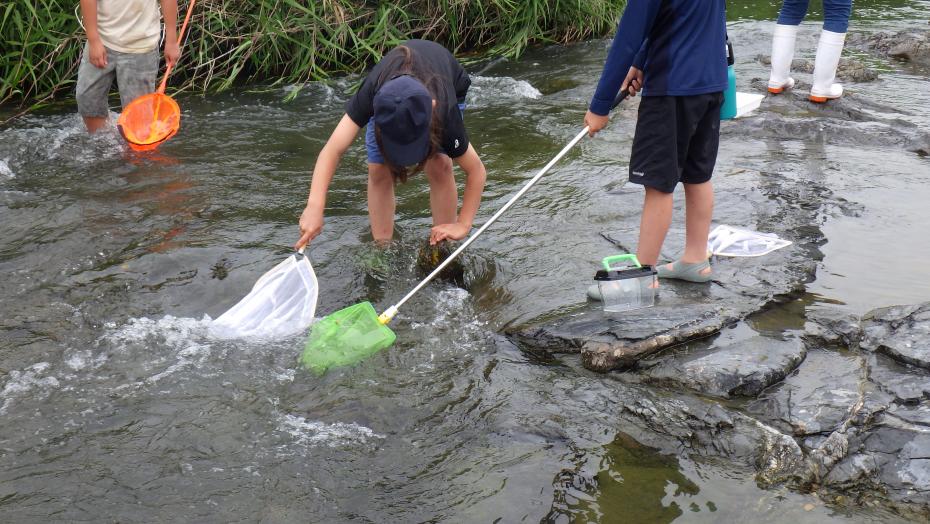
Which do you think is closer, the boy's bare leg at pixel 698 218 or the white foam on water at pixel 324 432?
the white foam on water at pixel 324 432

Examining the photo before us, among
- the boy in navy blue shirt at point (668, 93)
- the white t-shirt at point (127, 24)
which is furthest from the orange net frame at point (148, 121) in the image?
the boy in navy blue shirt at point (668, 93)

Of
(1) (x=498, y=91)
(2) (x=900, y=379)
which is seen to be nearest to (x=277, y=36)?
(1) (x=498, y=91)

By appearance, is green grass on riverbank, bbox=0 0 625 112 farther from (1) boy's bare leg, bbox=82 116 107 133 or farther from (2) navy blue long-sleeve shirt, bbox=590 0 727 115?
(2) navy blue long-sleeve shirt, bbox=590 0 727 115

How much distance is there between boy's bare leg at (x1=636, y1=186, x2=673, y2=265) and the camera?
320cm

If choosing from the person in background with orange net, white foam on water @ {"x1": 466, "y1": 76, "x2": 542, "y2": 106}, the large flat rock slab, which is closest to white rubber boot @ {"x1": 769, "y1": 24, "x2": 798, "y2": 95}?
white foam on water @ {"x1": 466, "y1": 76, "x2": 542, "y2": 106}

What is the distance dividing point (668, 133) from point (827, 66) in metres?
3.28

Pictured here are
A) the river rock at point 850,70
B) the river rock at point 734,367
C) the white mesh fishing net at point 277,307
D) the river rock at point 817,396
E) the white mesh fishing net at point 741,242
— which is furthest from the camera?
the river rock at point 850,70

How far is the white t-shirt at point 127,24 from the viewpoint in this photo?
492cm

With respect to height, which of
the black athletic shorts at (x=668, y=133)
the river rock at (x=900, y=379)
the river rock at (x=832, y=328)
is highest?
the black athletic shorts at (x=668, y=133)

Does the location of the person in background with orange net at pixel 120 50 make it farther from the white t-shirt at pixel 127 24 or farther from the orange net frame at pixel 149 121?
the orange net frame at pixel 149 121

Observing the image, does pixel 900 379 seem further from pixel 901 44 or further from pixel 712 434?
pixel 901 44

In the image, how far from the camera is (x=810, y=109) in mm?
5973

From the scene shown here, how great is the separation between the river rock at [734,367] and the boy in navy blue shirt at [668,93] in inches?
21.8

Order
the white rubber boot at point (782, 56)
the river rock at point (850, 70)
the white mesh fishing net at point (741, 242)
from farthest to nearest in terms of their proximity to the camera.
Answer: the river rock at point (850, 70)
the white rubber boot at point (782, 56)
the white mesh fishing net at point (741, 242)
